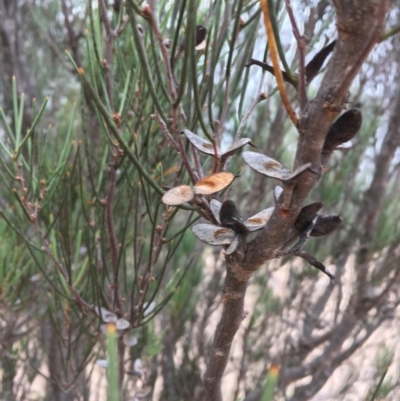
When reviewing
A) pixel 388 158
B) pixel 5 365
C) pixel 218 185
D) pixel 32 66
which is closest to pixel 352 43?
pixel 218 185

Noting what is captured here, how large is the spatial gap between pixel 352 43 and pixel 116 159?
254 millimetres

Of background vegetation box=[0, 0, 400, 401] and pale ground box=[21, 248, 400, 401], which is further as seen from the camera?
pale ground box=[21, 248, 400, 401]

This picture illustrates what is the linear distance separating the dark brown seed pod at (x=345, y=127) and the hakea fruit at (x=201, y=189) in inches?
2.3

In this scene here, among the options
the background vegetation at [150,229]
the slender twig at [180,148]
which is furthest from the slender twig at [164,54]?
the background vegetation at [150,229]

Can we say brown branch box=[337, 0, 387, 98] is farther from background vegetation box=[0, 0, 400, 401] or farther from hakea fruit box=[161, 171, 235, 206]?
background vegetation box=[0, 0, 400, 401]

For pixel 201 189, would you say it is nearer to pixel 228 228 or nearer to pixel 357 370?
pixel 228 228

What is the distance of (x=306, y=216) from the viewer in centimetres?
23

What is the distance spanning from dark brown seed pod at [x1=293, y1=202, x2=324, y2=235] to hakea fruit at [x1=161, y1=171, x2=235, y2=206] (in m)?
0.04

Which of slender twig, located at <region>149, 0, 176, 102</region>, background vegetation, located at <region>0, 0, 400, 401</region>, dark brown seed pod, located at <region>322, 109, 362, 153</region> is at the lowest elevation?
background vegetation, located at <region>0, 0, 400, 401</region>

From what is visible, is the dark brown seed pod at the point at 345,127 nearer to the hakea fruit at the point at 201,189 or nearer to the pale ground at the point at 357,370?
the hakea fruit at the point at 201,189

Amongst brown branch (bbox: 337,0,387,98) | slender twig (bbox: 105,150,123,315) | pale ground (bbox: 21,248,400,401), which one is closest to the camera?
brown branch (bbox: 337,0,387,98)

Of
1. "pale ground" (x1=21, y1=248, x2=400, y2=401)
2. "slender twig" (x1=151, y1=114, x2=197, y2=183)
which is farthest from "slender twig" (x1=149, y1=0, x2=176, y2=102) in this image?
"pale ground" (x1=21, y1=248, x2=400, y2=401)

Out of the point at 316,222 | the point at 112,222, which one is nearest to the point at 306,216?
the point at 316,222

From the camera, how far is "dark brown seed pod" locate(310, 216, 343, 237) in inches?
9.4
